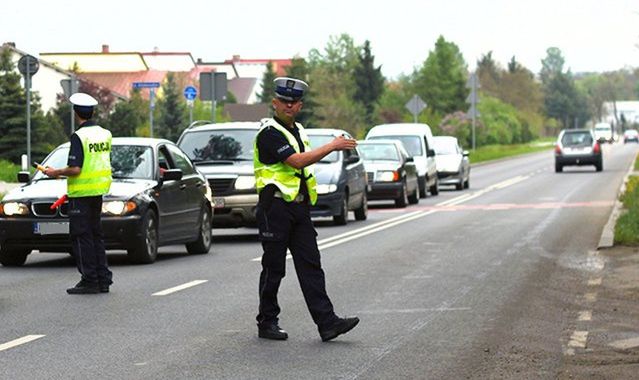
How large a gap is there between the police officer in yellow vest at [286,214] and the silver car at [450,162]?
33.0 metres

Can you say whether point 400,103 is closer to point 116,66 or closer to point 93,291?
point 116,66

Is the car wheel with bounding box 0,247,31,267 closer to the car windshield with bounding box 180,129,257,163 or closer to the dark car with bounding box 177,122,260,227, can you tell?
the dark car with bounding box 177,122,260,227

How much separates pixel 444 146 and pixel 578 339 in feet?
110

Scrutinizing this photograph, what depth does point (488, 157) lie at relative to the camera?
85562mm

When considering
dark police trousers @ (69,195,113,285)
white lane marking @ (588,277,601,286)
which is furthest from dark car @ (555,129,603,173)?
dark police trousers @ (69,195,113,285)

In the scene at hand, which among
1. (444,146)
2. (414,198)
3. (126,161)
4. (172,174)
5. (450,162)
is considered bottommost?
(414,198)

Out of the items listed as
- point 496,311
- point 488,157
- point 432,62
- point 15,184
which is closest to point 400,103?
point 432,62

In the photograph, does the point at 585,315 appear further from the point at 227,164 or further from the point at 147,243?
the point at 227,164

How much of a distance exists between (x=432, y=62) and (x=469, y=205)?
113m

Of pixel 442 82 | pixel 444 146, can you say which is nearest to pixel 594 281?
pixel 444 146

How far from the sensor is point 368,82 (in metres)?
158

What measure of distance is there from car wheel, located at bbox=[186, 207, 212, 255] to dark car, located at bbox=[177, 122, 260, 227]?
2309 mm

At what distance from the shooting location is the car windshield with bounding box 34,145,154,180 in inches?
701

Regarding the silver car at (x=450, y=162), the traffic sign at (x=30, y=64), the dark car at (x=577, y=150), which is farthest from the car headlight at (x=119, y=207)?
the dark car at (x=577, y=150)
